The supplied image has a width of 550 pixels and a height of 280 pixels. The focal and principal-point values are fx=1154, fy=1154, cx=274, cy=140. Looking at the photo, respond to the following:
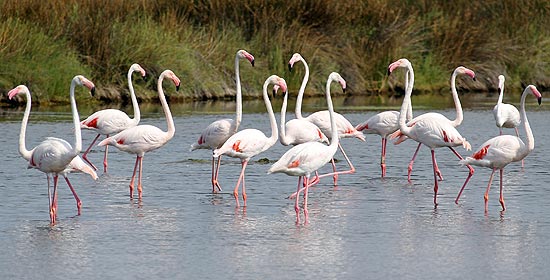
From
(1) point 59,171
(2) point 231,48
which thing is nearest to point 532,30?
(2) point 231,48

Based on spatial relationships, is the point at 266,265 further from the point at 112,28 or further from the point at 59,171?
the point at 112,28

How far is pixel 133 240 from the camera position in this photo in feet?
29.3

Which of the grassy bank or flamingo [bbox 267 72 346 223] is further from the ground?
the grassy bank

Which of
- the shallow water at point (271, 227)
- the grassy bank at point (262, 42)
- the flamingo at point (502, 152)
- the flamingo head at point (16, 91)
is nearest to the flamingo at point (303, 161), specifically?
the shallow water at point (271, 227)

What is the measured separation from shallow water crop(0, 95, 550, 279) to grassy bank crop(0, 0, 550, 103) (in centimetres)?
830

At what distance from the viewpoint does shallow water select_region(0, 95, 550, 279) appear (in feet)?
26.0

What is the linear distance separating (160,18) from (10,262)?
17.4m

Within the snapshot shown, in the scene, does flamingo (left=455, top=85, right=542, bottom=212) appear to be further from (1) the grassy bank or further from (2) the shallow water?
(1) the grassy bank

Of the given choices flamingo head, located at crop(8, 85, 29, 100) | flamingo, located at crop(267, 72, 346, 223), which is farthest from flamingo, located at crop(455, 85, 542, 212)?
flamingo head, located at crop(8, 85, 29, 100)

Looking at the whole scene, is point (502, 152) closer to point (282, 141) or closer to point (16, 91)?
point (282, 141)

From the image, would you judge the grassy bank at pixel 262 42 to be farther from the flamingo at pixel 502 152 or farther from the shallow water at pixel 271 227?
the flamingo at pixel 502 152

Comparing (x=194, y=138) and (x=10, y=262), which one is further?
(x=194, y=138)

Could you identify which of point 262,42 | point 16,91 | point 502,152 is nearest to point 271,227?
point 502,152

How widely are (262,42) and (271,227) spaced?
16416 millimetres
